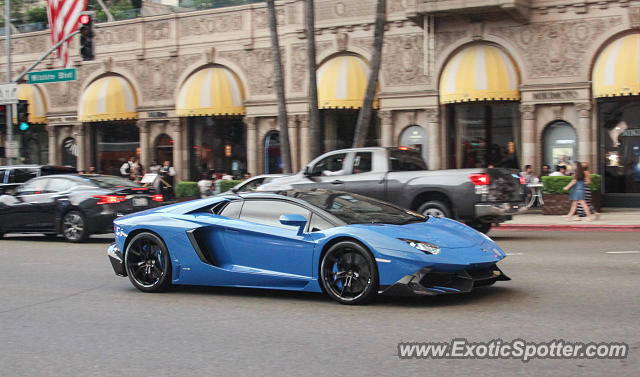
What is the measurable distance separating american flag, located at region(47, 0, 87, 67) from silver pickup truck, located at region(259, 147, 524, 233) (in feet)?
62.9

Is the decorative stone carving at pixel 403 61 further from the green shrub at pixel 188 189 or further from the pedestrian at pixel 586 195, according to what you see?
the green shrub at pixel 188 189

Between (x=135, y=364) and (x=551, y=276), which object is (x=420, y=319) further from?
(x=551, y=276)

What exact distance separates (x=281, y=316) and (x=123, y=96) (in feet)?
89.5

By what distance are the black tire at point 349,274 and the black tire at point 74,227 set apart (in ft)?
30.2

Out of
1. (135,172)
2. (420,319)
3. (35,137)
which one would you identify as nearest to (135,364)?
(420,319)

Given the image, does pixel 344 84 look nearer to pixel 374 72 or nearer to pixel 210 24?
pixel 374 72

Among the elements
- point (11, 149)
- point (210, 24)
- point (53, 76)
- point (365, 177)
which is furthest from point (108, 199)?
point (210, 24)

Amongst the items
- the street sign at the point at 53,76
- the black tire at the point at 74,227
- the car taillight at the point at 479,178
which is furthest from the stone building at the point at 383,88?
the black tire at the point at 74,227

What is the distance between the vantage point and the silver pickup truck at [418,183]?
1379 cm

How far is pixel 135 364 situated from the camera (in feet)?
18.4

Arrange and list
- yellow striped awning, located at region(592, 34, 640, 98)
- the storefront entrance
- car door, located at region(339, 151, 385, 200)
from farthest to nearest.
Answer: the storefront entrance → yellow striped awning, located at region(592, 34, 640, 98) → car door, located at region(339, 151, 385, 200)

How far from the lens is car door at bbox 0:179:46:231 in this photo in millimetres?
16000

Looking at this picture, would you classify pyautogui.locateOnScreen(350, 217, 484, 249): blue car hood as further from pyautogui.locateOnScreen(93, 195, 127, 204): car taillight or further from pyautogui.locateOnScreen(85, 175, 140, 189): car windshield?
pyautogui.locateOnScreen(85, 175, 140, 189): car windshield

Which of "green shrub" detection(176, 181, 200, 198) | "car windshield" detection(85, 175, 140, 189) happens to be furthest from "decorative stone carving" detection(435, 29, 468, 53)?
"car windshield" detection(85, 175, 140, 189)
